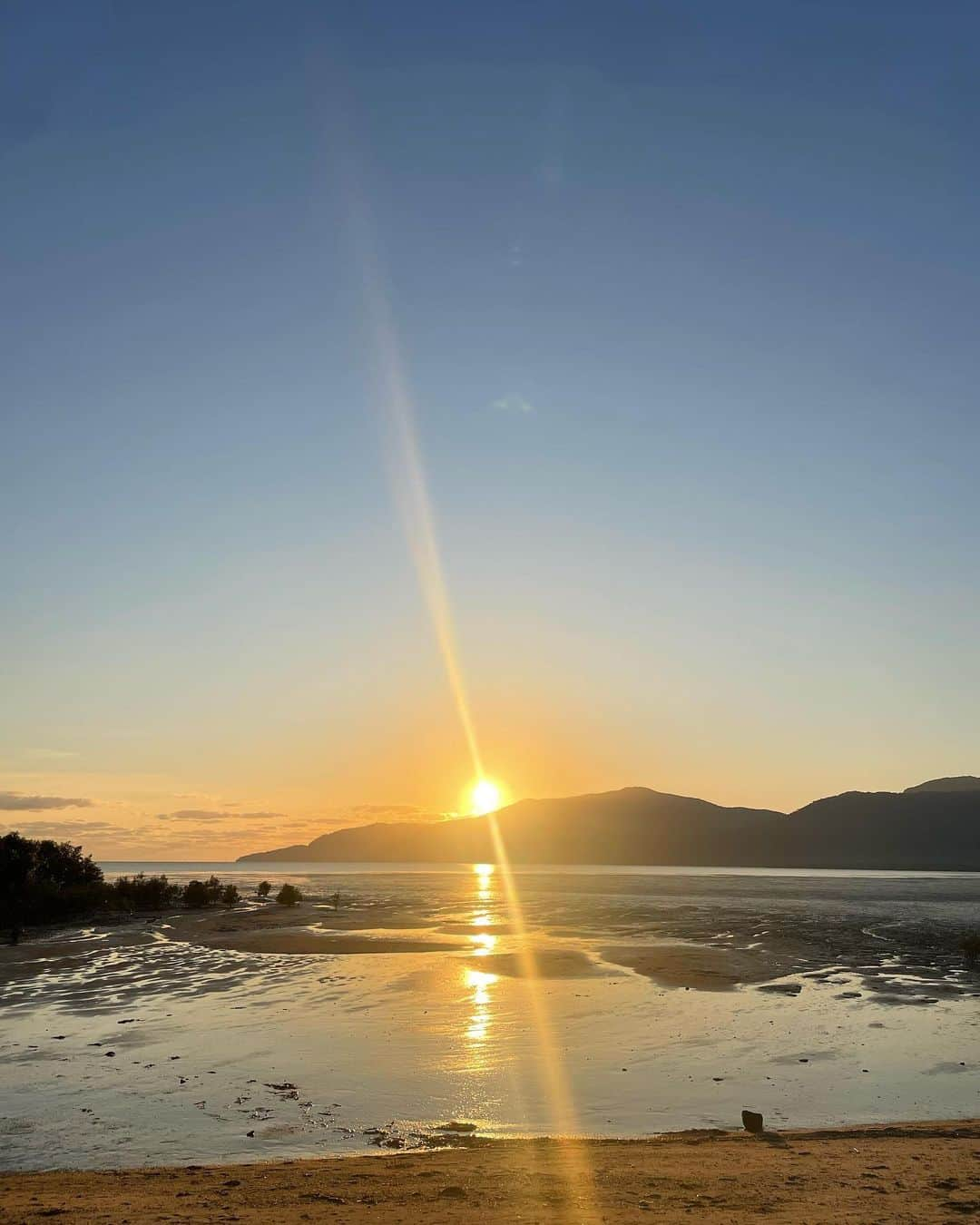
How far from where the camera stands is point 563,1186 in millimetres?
11297

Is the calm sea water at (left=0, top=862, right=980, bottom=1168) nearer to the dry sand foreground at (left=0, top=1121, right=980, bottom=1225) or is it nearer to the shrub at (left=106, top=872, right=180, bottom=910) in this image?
the dry sand foreground at (left=0, top=1121, right=980, bottom=1225)

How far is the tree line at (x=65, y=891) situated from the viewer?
181ft

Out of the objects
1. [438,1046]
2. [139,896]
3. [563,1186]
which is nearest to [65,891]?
[139,896]

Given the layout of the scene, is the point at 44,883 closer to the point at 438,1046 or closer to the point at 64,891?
the point at 64,891

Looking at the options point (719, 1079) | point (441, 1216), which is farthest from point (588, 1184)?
point (719, 1079)

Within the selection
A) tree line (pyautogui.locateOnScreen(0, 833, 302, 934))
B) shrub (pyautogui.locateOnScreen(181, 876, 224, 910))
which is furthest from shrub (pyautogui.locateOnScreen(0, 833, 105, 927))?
shrub (pyautogui.locateOnScreen(181, 876, 224, 910))

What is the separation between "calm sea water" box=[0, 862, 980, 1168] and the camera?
15.0 m

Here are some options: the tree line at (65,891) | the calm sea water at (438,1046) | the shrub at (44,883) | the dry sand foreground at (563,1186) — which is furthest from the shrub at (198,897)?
the dry sand foreground at (563,1186)

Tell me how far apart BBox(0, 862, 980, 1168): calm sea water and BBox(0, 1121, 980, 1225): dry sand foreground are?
1.54 m

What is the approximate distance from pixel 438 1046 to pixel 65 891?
47054mm

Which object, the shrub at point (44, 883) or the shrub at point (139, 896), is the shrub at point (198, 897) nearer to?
the shrub at point (139, 896)

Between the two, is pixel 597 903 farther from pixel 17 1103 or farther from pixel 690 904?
pixel 17 1103

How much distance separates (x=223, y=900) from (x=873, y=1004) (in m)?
57.2

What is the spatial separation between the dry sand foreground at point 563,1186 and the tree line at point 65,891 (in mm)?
39511
